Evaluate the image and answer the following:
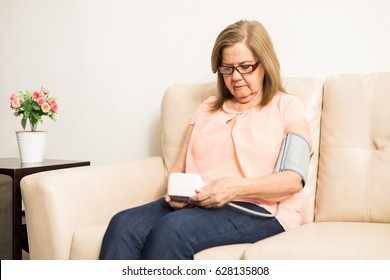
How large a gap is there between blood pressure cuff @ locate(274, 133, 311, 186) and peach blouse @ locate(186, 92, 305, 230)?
6 centimetres

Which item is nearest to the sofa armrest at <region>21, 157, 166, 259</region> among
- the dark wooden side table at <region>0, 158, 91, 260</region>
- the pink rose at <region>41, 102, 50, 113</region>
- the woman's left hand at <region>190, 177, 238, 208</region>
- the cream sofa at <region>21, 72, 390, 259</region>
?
the cream sofa at <region>21, 72, 390, 259</region>

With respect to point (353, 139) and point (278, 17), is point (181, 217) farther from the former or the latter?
point (278, 17)

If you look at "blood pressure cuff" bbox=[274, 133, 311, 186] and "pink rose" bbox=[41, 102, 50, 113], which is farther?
"pink rose" bbox=[41, 102, 50, 113]

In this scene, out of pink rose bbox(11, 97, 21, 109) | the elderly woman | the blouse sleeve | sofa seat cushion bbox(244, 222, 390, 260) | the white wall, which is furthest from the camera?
pink rose bbox(11, 97, 21, 109)

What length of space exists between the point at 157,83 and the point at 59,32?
67cm

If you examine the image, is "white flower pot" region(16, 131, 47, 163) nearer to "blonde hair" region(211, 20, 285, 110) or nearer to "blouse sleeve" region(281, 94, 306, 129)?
"blonde hair" region(211, 20, 285, 110)

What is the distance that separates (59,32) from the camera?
2.26 metres

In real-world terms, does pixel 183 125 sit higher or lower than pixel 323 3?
lower

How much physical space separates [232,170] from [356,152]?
43cm

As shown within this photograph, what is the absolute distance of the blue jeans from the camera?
101 centimetres

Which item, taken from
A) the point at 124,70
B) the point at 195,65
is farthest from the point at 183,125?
the point at 124,70

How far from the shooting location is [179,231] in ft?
3.33

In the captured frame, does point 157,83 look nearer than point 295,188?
No

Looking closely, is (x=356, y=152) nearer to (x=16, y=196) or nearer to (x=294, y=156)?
(x=294, y=156)
